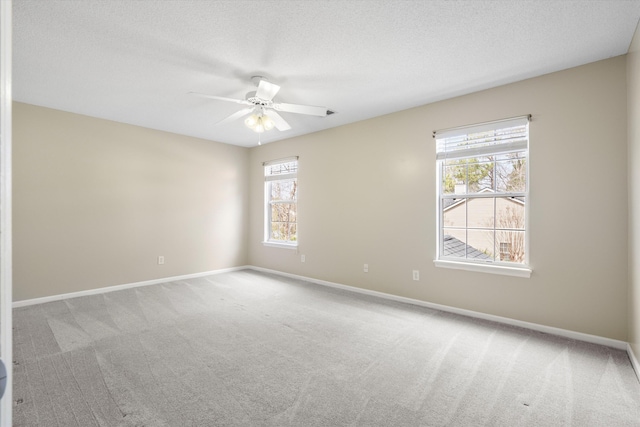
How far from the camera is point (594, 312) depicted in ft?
8.85

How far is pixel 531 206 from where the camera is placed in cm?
301

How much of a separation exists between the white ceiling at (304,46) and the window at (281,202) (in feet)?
6.78

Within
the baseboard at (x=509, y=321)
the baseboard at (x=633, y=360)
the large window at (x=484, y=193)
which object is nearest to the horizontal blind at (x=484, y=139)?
the large window at (x=484, y=193)

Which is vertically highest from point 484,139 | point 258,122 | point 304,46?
point 304,46

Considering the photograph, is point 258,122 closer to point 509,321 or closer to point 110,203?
point 110,203

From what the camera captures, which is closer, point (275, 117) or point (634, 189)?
point (634, 189)

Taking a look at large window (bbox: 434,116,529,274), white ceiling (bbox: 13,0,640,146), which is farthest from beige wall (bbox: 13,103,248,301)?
large window (bbox: 434,116,529,274)

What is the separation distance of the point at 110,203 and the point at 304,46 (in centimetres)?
369

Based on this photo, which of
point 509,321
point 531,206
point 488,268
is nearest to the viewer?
point 531,206

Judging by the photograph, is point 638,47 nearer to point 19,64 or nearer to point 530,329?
point 530,329

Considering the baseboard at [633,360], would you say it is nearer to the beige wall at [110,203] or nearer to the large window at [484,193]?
the large window at [484,193]

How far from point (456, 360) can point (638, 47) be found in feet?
8.90

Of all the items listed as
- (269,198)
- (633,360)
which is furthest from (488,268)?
(269,198)

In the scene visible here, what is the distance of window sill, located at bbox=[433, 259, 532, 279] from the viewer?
9.95 ft
